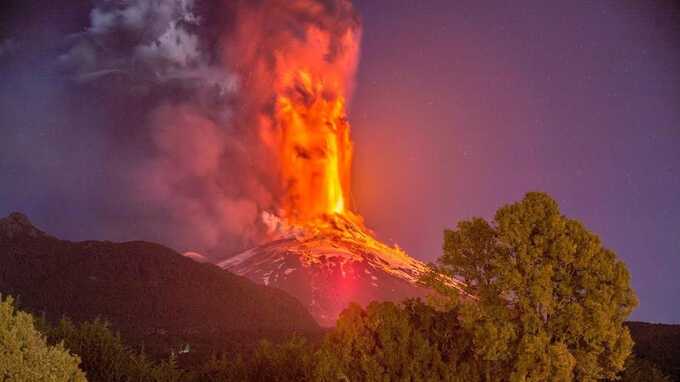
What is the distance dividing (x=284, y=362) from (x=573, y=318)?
12.2 m

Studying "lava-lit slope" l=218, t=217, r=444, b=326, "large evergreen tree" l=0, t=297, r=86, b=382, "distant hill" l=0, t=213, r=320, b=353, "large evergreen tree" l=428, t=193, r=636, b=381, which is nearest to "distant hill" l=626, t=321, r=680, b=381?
"large evergreen tree" l=428, t=193, r=636, b=381

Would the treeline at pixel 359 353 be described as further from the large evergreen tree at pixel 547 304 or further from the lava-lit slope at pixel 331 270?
the lava-lit slope at pixel 331 270

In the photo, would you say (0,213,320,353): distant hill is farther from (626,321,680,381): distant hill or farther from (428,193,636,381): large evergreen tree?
(428,193,636,381): large evergreen tree

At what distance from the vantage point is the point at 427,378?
60.6ft

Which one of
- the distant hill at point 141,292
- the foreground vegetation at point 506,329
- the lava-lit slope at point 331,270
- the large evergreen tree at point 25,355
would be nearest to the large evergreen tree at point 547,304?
the foreground vegetation at point 506,329

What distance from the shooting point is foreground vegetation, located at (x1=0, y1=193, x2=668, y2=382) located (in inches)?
703

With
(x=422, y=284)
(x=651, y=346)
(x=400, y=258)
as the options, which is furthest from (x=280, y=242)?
(x=422, y=284)

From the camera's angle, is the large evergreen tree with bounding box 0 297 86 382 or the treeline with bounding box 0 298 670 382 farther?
the treeline with bounding box 0 298 670 382

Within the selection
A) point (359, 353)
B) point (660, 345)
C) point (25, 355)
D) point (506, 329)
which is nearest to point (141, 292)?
point (660, 345)

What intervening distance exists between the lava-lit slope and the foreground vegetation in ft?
365

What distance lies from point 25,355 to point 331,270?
5436 inches

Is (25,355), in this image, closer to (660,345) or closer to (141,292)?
(660,345)

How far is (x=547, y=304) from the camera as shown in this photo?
60.9 feet

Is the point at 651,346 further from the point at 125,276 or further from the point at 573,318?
the point at 125,276
